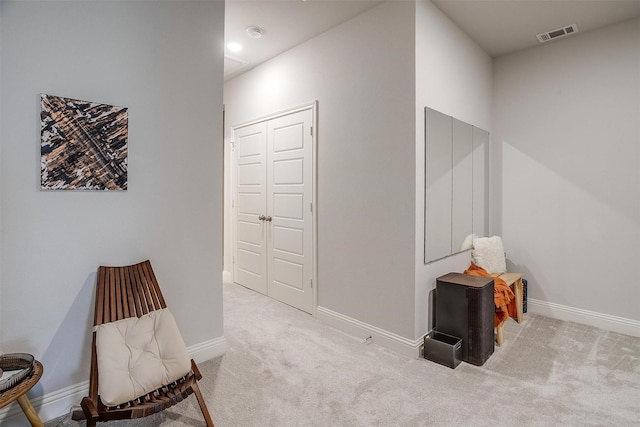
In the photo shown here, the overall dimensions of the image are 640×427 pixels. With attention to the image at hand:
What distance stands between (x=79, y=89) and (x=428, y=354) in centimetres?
294

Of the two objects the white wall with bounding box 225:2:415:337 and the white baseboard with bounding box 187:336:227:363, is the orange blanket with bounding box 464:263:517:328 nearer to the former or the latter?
the white wall with bounding box 225:2:415:337

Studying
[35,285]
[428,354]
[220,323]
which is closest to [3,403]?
[35,285]

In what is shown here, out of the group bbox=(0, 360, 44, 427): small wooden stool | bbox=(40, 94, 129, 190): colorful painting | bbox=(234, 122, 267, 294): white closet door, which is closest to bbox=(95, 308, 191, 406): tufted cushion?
bbox=(0, 360, 44, 427): small wooden stool

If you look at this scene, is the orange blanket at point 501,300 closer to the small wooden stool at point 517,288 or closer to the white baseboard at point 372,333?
the small wooden stool at point 517,288

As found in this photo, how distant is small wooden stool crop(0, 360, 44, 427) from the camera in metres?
1.38

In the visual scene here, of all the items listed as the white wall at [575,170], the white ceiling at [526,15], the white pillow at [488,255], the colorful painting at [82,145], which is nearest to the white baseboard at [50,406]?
the colorful painting at [82,145]

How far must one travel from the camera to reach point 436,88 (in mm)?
2812

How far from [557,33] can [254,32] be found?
9.51 feet

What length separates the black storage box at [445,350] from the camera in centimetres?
245

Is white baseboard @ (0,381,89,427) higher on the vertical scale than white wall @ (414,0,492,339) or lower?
lower

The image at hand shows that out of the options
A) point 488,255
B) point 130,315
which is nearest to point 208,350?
point 130,315

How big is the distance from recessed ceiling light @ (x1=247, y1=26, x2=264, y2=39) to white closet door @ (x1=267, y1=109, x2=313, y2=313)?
31.9 inches

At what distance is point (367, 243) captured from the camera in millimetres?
2922

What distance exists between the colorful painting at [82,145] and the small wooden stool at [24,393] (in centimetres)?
95
